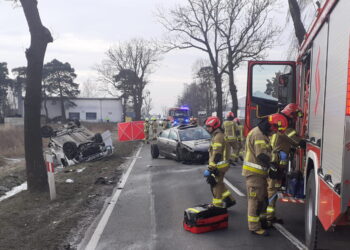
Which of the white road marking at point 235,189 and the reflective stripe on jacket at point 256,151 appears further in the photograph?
the white road marking at point 235,189

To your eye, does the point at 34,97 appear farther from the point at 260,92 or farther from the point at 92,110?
the point at 92,110

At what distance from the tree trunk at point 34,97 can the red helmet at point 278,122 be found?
580 centimetres

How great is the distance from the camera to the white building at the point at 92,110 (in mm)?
68438

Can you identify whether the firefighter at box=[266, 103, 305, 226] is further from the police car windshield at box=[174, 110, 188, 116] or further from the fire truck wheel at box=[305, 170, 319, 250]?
the police car windshield at box=[174, 110, 188, 116]

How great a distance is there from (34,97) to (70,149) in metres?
6.49

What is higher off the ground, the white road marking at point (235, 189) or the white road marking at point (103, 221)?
the white road marking at point (235, 189)

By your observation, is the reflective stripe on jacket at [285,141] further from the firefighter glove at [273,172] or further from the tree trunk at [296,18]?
the tree trunk at [296,18]

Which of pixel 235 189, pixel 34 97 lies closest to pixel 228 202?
pixel 235 189

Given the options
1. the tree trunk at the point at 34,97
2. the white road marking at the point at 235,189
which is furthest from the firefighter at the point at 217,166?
the tree trunk at the point at 34,97

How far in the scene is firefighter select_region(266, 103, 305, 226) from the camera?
603 cm

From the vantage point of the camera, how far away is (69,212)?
291 inches

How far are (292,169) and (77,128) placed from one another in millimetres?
11944

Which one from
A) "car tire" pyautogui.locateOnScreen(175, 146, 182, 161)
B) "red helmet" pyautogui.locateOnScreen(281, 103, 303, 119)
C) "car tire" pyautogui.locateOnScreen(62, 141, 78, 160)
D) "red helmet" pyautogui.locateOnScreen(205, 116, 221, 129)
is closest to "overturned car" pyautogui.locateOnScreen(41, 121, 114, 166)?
"car tire" pyautogui.locateOnScreen(62, 141, 78, 160)

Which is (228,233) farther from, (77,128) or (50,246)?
(77,128)
